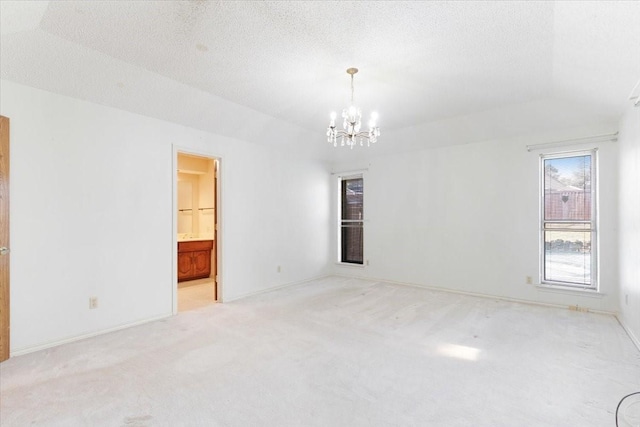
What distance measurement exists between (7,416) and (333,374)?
2.12 metres

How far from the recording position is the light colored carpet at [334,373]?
1.90 meters

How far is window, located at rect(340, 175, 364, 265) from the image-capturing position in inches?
253

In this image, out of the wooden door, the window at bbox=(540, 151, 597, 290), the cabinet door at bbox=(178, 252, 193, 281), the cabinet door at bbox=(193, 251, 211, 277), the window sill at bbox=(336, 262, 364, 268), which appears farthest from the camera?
the window sill at bbox=(336, 262, 364, 268)

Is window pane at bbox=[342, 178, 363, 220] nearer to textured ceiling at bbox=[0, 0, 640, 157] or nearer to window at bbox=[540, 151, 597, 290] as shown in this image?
textured ceiling at bbox=[0, 0, 640, 157]

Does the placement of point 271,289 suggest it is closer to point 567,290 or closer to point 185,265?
point 185,265

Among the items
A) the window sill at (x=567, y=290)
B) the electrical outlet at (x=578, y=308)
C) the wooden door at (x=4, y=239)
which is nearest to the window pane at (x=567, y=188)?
the window sill at (x=567, y=290)

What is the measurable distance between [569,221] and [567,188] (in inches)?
18.5

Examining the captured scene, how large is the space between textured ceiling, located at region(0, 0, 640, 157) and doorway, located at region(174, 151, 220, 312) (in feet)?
6.95

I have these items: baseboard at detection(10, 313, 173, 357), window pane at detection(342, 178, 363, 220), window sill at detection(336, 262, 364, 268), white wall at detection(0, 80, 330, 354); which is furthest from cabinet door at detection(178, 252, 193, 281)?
window pane at detection(342, 178, 363, 220)

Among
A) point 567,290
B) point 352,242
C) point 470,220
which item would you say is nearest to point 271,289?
point 352,242

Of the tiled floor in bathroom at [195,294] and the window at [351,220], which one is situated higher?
the window at [351,220]

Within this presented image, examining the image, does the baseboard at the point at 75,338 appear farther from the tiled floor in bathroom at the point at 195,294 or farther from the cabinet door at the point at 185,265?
the cabinet door at the point at 185,265

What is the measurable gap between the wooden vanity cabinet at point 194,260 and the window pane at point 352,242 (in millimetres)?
2795

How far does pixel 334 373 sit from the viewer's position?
2.42 meters
